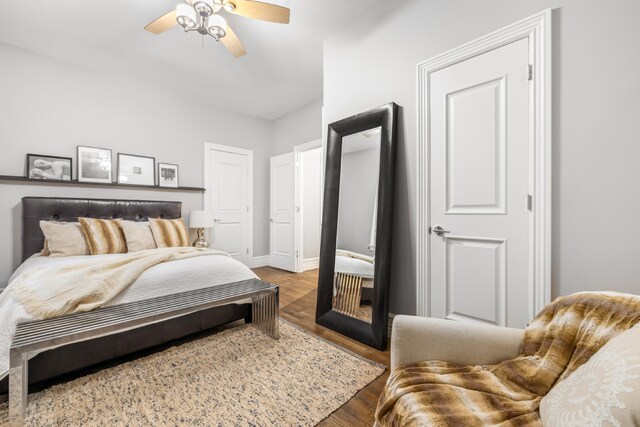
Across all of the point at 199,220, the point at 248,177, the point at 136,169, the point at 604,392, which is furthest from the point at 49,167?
the point at 604,392

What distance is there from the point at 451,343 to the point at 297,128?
3993 millimetres

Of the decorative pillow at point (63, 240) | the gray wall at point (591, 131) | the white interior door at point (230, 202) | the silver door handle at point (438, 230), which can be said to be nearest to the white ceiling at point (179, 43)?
the white interior door at point (230, 202)

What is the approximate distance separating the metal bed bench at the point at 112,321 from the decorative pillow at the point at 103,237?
4.43 ft

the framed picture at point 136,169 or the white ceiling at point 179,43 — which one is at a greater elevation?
the white ceiling at point 179,43

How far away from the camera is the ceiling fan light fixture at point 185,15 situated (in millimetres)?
1799

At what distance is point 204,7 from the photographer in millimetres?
1803

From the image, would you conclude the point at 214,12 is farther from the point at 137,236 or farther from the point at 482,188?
the point at 137,236

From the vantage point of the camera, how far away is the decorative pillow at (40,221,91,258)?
100 inches

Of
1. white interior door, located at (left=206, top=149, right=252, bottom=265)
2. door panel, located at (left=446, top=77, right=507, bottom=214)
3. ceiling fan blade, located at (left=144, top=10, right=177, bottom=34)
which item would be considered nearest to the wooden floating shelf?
white interior door, located at (left=206, top=149, right=252, bottom=265)

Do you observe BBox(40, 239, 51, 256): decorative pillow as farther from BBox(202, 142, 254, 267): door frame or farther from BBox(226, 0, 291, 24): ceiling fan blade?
BBox(226, 0, 291, 24): ceiling fan blade

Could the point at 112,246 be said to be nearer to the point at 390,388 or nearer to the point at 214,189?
the point at 214,189

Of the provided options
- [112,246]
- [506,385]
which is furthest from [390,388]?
[112,246]

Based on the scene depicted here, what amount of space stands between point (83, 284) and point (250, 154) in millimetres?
3317

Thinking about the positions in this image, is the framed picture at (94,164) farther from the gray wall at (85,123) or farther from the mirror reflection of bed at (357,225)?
the mirror reflection of bed at (357,225)
